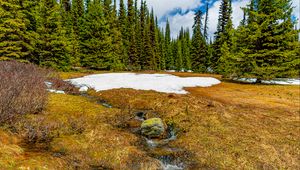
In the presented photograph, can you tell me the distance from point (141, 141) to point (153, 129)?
1055mm

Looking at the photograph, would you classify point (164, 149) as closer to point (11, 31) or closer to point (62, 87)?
point (62, 87)

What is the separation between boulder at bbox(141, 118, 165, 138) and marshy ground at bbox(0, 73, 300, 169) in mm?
535

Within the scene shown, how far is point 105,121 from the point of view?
1207 cm

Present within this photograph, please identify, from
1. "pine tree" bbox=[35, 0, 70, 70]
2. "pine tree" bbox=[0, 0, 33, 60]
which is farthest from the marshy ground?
"pine tree" bbox=[35, 0, 70, 70]

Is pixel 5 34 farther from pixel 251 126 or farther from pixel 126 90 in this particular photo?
pixel 251 126

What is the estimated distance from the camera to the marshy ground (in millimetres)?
7728

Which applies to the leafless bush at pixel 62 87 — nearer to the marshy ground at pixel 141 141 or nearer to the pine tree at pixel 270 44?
the marshy ground at pixel 141 141

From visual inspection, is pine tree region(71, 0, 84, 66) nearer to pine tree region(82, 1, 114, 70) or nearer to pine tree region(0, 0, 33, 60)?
pine tree region(82, 1, 114, 70)

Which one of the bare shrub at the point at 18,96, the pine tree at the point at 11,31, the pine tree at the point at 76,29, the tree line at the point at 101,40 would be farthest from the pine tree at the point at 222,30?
the bare shrub at the point at 18,96

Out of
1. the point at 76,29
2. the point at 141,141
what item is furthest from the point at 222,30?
the point at 141,141

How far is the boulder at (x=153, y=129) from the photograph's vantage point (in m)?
11.1

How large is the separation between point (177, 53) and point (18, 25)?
64.7m

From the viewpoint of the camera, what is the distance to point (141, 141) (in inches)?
411

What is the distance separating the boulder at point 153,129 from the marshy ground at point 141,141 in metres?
0.54
